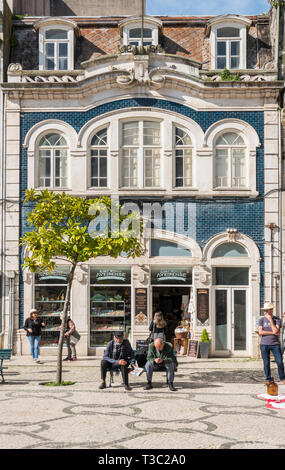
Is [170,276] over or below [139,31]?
below

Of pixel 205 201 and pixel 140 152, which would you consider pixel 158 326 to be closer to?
pixel 205 201

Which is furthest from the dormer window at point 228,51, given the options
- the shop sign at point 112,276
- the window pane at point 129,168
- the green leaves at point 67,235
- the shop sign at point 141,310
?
the green leaves at point 67,235

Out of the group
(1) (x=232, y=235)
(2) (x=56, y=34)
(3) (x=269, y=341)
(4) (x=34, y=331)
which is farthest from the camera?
(2) (x=56, y=34)

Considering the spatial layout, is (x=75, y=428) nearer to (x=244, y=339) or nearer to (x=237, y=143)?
(x=244, y=339)

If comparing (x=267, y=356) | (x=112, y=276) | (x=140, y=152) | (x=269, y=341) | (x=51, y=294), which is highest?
(x=140, y=152)

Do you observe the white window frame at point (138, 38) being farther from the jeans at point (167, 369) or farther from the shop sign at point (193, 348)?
the jeans at point (167, 369)

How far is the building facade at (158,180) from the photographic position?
69.5 feet

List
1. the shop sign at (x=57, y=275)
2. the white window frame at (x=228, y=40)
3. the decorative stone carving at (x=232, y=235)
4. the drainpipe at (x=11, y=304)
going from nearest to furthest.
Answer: the drainpipe at (x=11, y=304) → the decorative stone carving at (x=232, y=235) → the shop sign at (x=57, y=275) → the white window frame at (x=228, y=40)

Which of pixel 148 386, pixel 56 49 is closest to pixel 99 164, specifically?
pixel 56 49

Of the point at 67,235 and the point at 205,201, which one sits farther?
the point at 205,201

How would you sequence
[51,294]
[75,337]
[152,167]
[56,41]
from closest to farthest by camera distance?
[75,337] < [51,294] < [152,167] < [56,41]

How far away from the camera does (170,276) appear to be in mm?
21312

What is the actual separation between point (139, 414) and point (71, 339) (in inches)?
340

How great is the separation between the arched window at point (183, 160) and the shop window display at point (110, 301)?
10.8 feet
